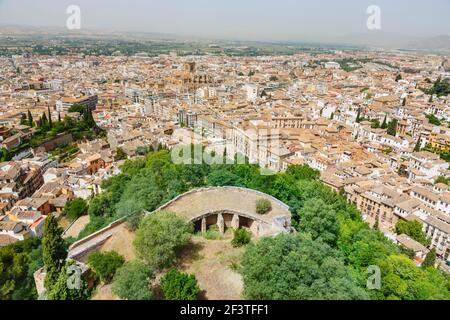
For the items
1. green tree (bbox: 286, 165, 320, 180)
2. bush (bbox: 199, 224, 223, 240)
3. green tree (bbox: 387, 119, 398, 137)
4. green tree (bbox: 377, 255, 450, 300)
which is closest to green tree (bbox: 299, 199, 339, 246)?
green tree (bbox: 377, 255, 450, 300)

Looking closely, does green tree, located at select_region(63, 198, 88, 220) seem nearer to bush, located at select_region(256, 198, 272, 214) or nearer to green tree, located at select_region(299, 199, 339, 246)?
bush, located at select_region(256, 198, 272, 214)

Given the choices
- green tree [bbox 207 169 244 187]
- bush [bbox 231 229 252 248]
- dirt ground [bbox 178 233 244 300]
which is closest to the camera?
dirt ground [bbox 178 233 244 300]

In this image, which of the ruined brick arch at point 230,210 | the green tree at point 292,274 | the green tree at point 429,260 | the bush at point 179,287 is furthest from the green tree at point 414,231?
the bush at point 179,287

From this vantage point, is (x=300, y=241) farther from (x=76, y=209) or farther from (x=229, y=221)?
(x=76, y=209)

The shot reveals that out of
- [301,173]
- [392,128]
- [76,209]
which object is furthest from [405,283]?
[392,128]

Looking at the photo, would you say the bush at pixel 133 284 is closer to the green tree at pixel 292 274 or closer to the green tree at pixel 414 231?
the green tree at pixel 292 274

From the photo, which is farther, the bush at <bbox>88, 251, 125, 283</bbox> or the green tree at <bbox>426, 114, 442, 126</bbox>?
the green tree at <bbox>426, 114, 442, 126</bbox>
